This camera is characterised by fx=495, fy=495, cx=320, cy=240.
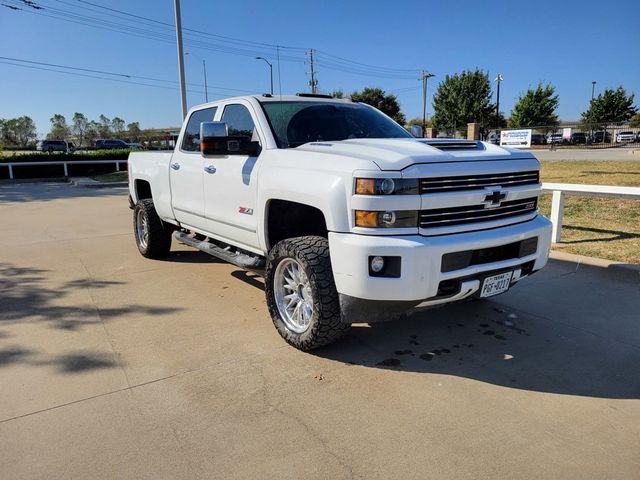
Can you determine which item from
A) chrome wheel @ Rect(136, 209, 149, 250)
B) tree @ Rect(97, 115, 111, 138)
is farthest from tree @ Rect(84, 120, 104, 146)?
chrome wheel @ Rect(136, 209, 149, 250)

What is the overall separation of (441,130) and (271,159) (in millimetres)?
56053

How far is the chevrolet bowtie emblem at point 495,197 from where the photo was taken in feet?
11.6

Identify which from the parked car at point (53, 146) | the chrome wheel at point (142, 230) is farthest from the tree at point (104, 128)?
the chrome wheel at point (142, 230)

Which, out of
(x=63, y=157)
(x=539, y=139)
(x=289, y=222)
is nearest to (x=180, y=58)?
(x=63, y=157)

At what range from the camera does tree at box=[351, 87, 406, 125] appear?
5834cm

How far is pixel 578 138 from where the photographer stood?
154 feet

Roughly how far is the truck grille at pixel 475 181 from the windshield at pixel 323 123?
1.41m

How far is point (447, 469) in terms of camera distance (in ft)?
8.23

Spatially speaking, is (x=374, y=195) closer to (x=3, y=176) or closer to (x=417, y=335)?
(x=417, y=335)

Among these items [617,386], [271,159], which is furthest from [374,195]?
[617,386]

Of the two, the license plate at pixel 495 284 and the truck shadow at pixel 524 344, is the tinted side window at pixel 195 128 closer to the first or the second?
the truck shadow at pixel 524 344

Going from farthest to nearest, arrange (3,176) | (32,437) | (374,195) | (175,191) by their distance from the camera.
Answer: (3,176) → (175,191) → (374,195) → (32,437)

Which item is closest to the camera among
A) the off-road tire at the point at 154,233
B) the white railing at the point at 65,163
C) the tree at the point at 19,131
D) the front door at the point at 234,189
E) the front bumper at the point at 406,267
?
the front bumper at the point at 406,267

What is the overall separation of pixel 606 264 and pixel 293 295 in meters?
4.00
